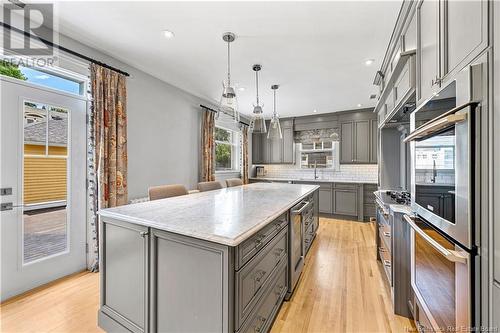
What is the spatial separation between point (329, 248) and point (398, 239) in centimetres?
166

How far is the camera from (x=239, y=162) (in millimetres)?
6098

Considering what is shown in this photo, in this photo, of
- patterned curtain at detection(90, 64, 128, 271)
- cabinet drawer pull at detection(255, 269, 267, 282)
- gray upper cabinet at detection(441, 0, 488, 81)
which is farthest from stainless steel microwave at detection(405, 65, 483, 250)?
patterned curtain at detection(90, 64, 128, 271)

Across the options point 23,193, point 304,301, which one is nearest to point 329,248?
point 304,301

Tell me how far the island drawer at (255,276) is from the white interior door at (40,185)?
2.39 meters

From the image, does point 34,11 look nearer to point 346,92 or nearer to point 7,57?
point 7,57

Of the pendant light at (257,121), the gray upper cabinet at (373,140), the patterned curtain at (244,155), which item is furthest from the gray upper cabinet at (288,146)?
the pendant light at (257,121)

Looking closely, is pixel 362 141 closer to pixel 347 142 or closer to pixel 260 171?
pixel 347 142

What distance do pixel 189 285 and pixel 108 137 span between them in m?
2.30

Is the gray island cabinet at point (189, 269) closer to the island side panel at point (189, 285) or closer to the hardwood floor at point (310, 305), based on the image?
the island side panel at point (189, 285)

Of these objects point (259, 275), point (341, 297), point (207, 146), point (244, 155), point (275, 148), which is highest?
point (275, 148)

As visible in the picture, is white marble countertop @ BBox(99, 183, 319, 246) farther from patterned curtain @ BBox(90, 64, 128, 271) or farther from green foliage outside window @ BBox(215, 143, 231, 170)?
green foliage outside window @ BBox(215, 143, 231, 170)

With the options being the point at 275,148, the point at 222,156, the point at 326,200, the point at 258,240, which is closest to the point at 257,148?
the point at 275,148

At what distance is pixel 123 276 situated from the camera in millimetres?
1499

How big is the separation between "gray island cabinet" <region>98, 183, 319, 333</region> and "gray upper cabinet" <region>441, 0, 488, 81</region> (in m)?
1.28
